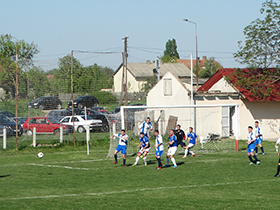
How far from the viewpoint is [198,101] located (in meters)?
30.4

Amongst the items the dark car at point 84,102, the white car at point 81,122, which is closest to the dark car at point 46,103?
the dark car at point 84,102

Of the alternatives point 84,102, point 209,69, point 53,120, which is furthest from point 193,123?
point 209,69

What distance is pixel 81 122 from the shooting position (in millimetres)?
29750

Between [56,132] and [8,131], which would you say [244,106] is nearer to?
[56,132]

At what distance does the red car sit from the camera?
27.1m

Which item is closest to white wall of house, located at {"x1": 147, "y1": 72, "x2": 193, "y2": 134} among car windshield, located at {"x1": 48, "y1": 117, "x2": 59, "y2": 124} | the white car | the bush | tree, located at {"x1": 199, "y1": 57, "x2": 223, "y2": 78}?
the bush

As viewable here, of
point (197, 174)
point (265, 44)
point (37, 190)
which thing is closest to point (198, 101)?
point (265, 44)

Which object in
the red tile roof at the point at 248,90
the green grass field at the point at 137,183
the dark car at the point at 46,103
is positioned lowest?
the green grass field at the point at 137,183

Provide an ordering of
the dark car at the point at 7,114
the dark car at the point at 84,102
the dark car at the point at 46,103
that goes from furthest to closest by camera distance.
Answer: the dark car at the point at 84,102, the dark car at the point at 46,103, the dark car at the point at 7,114

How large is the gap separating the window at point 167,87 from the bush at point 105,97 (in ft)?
14.3

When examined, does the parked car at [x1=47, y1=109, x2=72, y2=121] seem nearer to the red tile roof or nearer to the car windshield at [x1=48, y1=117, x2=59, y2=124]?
the car windshield at [x1=48, y1=117, x2=59, y2=124]

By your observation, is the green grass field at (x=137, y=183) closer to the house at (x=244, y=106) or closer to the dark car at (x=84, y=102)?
the dark car at (x=84, y=102)

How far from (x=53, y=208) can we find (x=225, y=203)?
5032 mm

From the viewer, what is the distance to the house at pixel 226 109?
28984 millimetres
